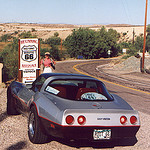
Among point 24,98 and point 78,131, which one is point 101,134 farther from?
point 24,98

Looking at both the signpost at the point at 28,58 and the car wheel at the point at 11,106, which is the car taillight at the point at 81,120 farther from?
the signpost at the point at 28,58

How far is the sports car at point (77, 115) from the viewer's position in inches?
188

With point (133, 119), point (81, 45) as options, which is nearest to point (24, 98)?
point (133, 119)

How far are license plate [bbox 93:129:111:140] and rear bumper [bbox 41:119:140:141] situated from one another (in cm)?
6

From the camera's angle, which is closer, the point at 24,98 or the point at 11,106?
the point at 24,98

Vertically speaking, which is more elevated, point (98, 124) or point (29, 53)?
point (29, 53)

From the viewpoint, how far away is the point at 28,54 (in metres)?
13.7

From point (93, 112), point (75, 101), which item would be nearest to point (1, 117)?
point (75, 101)

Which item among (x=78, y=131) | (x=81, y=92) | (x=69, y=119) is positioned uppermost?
(x=81, y=92)

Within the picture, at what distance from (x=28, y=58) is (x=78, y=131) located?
9.37 metres

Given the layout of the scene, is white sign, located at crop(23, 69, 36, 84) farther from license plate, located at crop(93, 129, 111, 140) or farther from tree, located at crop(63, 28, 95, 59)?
tree, located at crop(63, 28, 95, 59)

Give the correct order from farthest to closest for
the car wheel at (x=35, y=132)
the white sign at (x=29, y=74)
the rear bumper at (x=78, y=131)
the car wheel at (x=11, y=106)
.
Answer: the white sign at (x=29, y=74) < the car wheel at (x=11, y=106) < the car wheel at (x=35, y=132) < the rear bumper at (x=78, y=131)

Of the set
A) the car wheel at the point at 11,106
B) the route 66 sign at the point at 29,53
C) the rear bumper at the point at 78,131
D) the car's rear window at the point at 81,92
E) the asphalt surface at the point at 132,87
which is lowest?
the asphalt surface at the point at 132,87

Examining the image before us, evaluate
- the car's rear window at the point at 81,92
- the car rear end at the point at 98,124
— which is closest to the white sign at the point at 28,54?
the car's rear window at the point at 81,92
